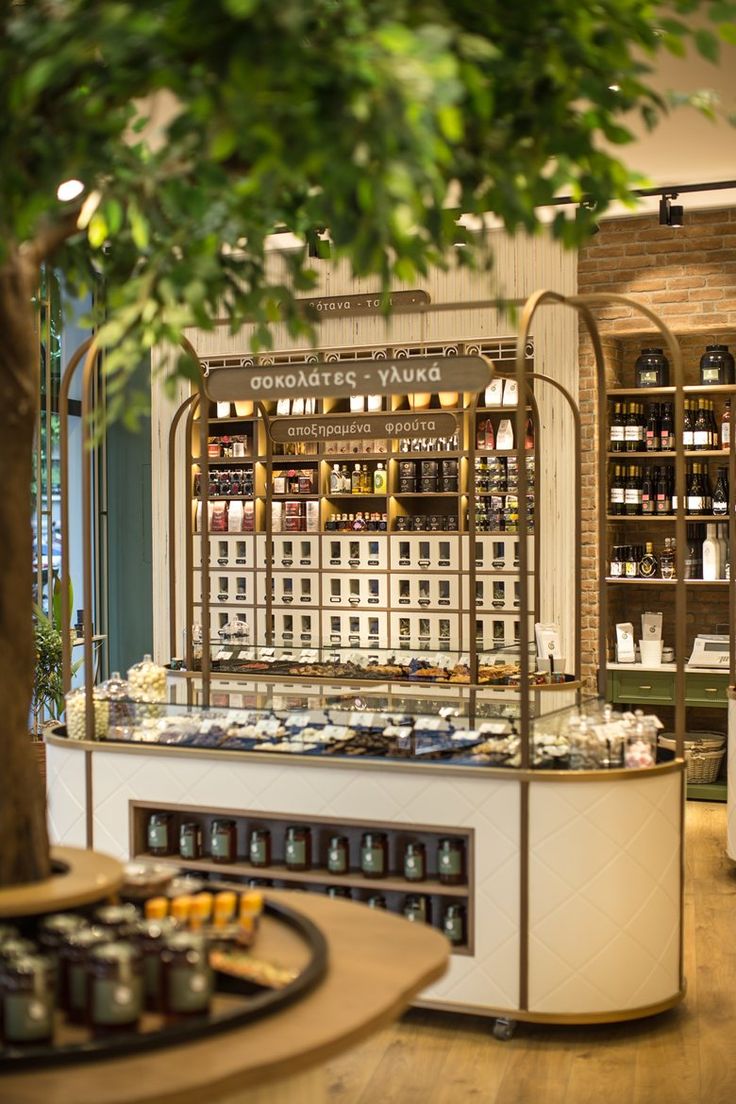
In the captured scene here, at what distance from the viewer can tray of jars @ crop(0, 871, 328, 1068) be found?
7.11ft

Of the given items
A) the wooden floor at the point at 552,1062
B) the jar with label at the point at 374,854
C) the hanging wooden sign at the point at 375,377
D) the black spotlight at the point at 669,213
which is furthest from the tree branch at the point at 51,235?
the black spotlight at the point at 669,213

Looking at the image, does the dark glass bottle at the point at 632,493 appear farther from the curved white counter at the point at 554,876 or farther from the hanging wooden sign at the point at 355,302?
the curved white counter at the point at 554,876

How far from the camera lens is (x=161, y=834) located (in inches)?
192

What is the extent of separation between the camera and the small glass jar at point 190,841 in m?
4.83

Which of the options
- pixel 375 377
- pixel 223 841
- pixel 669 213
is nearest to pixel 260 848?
pixel 223 841

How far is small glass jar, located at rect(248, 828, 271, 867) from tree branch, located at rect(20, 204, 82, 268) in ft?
8.85

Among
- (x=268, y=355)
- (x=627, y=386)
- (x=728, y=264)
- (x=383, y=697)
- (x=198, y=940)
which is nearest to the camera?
(x=198, y=940)

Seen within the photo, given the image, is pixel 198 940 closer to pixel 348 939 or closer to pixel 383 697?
pixel 348 939

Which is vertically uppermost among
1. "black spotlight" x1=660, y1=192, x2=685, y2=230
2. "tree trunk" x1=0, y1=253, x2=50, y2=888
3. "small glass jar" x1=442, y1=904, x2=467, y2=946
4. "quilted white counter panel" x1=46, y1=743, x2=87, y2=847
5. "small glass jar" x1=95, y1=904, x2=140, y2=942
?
"black spotlight" x1=660, y1=192, x2=685, y2=230

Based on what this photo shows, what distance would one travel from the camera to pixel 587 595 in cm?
887

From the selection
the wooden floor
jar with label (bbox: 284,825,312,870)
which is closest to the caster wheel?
the wooden floor

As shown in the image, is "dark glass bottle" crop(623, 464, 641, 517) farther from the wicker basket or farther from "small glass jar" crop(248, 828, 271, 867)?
"small glass jar" crop(248, 828, 271, 867)

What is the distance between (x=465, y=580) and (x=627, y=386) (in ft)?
6.09

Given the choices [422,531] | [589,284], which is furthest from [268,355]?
[589,284]
